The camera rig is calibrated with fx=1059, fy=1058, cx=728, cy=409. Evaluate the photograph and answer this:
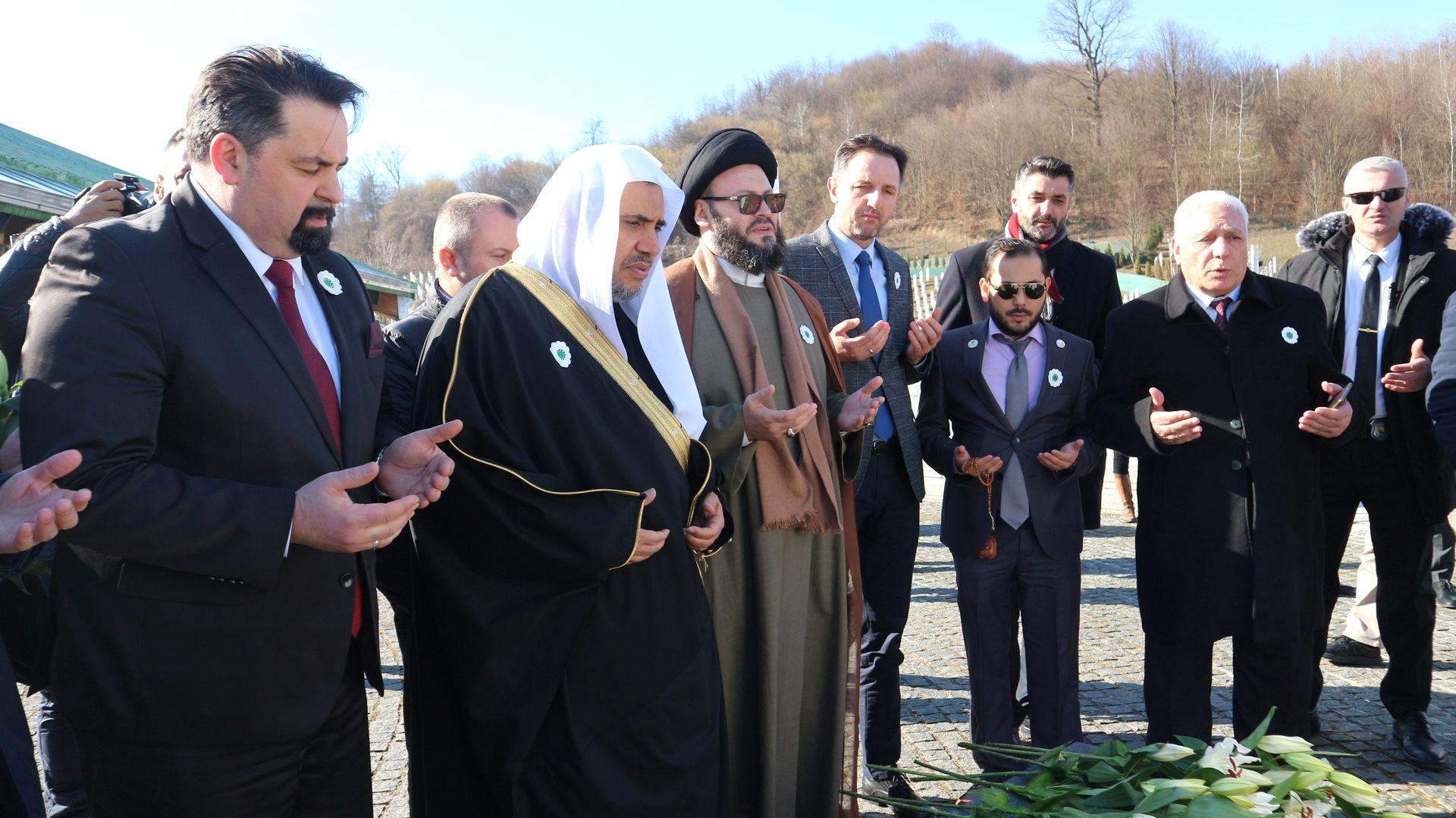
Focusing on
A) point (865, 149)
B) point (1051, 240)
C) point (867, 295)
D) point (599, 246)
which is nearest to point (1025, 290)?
point (867, 295)

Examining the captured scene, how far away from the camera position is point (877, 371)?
448 cm

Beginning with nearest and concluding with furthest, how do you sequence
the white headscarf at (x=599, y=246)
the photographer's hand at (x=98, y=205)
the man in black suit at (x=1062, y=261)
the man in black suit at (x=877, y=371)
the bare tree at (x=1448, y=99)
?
the white headscarf at (x=599, y=246)
the photographer's hand at (x=98, y=205)
the man in black suit at (x=877, y=371)
the man in black suit at (x=1062, y=261)
the bare tree at (x=1448, y=99)

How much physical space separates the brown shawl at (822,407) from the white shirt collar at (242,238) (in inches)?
56.2

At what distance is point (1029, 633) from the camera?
14.3ft

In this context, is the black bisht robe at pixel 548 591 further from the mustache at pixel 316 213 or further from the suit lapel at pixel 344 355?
the mustache at pixel 316 213

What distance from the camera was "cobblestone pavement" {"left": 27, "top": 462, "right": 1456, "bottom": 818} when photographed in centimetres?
428

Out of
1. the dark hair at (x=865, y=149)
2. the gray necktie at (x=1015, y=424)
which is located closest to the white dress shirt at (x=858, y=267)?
the dark hair at (x=865, y=149)

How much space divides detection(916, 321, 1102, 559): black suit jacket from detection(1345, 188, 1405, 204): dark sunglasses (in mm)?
1634

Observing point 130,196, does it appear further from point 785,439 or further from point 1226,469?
point 1226,469

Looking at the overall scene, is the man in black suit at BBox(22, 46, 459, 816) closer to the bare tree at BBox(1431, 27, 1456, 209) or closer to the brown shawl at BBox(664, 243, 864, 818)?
the brown shawl at BBox(664, 243, 864, 818)

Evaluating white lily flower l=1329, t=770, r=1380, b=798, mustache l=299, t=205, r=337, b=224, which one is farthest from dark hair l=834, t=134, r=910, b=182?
white lily flower l=1329, t=770, r=1380, b=798

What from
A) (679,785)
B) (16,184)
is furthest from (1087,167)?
(679,785)

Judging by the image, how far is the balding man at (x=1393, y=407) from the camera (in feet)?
15.1

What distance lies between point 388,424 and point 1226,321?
314 cm
